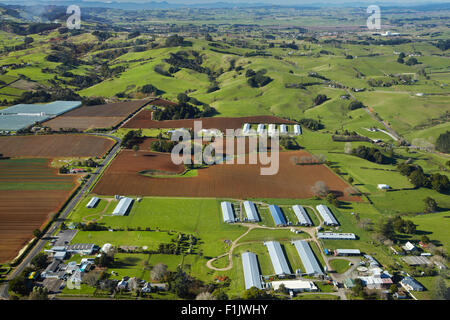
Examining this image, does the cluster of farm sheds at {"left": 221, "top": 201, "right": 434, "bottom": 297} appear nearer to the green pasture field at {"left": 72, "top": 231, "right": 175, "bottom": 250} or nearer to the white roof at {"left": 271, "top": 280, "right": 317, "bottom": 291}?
the white roof at {"left": 271, "top": 280, "right": 317, "bottom": 291}

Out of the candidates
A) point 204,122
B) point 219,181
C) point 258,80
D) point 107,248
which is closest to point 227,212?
point 219,181

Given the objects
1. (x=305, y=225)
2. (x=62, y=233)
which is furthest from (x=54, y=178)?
(x=305, y=225)

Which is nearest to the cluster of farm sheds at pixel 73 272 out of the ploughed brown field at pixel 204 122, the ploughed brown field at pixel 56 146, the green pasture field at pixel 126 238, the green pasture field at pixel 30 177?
the green pasture field at pixel 126 238

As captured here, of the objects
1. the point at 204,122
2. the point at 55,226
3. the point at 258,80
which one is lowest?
the point at 55,226

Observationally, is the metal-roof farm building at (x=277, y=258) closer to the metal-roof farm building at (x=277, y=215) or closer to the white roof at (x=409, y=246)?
the metal-roof farm building at (x=277, y=215)

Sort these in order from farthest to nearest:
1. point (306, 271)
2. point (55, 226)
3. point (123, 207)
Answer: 1. point (123, 207)
2. point (55, 226)
3. point (306, 271)

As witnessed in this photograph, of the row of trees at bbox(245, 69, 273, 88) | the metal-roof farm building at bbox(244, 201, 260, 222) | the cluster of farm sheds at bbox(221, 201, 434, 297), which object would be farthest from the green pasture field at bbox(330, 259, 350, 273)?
the row of trees at bbox(245, 69, 273, 88)

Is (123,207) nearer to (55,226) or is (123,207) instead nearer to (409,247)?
(55,226)

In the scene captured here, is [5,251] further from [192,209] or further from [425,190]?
[425,190]
